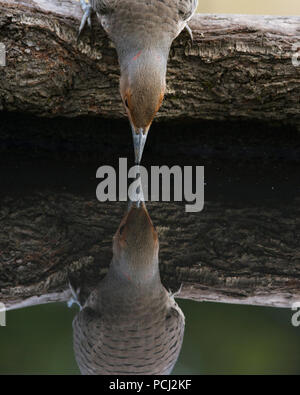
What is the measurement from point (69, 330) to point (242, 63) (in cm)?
232

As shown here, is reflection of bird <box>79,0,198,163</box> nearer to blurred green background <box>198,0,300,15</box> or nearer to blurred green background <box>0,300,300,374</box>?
blurred green background <box>0,300,300,374</box>

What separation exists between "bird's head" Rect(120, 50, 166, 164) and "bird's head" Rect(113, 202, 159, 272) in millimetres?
546

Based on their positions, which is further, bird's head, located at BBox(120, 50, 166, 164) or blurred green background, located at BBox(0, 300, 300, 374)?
bird's head, located at BBox(120, 50, 166, 164)

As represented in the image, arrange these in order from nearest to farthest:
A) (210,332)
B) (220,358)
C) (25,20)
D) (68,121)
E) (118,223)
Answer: (220,358)
(210,332)
(118,223)
(25,20)
(68,121)

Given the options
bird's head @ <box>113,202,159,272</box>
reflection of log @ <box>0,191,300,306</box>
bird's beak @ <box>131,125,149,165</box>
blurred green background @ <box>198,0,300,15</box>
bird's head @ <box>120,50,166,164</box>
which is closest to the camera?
reflection of log @ <box>0,191,300,306</box>

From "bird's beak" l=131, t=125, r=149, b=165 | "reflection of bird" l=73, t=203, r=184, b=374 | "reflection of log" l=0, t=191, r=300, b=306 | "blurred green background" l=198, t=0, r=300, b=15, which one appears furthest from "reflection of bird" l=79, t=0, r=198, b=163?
"blurred green background" l=198, t=0, r=300, b=15

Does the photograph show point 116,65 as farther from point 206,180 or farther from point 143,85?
point 206,180

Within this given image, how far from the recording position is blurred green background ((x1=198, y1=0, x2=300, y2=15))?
7.32m

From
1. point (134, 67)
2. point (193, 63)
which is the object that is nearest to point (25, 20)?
point (134, 67)

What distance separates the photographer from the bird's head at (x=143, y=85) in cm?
349

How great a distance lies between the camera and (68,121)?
4.59 meters

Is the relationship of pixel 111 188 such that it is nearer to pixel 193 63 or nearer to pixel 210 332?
pixel 193 63

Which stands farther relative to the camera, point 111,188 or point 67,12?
point 111,188

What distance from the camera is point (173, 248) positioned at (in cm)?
335
